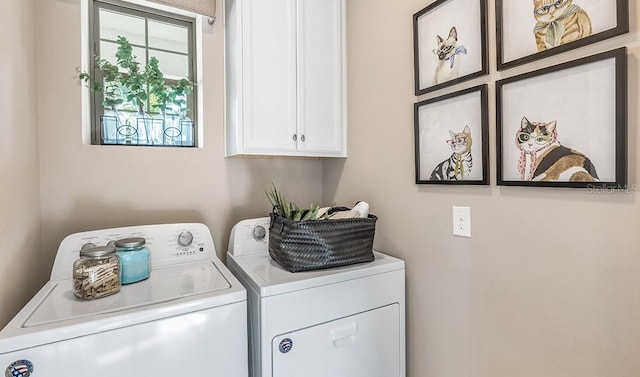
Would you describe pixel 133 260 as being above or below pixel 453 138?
below

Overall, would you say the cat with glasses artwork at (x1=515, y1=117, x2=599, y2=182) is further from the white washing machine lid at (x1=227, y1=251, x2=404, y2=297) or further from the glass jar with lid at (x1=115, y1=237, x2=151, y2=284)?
the glass jar with lid at (x1=115, y1=237, x2=151, y2=284)

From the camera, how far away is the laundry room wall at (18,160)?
3.13 ft

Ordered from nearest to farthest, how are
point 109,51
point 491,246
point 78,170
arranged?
1. point 491,246
2. point 78,170
3. point 109,51

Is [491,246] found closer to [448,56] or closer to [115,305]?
[448,56]

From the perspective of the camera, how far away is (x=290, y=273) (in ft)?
4.07

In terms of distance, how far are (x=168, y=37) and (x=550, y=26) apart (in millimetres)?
1775

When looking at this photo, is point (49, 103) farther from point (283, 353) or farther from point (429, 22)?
point (429, 22)

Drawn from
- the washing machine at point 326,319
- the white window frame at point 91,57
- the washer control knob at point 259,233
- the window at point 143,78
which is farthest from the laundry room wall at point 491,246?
the window at point 143,78

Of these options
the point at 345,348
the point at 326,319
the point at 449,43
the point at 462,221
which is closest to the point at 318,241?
the point at 326,319

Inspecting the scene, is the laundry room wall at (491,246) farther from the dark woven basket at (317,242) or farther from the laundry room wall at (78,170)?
the laundry room wall at (78,170)

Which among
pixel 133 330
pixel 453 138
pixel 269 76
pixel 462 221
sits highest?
pixel 269 76

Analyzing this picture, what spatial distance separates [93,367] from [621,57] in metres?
1.59

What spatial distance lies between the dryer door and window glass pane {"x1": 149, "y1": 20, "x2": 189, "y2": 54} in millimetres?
1624

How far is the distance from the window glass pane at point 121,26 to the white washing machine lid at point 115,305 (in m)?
1.23
